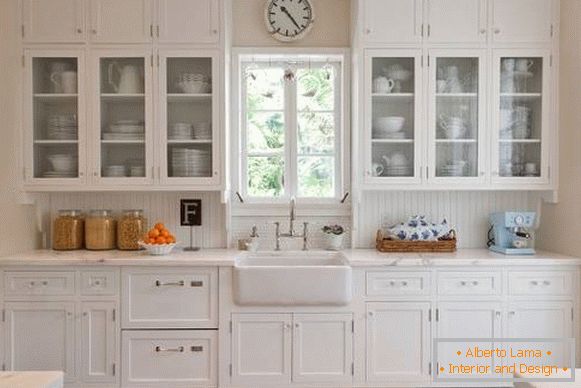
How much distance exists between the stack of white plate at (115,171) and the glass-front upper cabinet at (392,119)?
153 cm

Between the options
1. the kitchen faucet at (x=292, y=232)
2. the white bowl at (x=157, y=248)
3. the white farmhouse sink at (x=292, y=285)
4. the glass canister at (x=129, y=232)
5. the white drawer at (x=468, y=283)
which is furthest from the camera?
the kitchen faucet at (x=292, y=232)

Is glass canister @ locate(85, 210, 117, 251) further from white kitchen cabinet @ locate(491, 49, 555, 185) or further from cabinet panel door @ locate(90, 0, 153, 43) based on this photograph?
white kitchen cabinet @ locate(491, 49, 555, 185)

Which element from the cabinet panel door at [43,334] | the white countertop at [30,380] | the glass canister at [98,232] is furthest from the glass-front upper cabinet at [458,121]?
the white countertop at [30,380]

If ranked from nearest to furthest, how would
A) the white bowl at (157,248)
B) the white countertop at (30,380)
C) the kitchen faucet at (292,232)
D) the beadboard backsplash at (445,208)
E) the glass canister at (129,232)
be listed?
the white countertop at (30,380)
the white bowl at (157,248)
the glass canister at (129,232)
the kitchen faucet at (292,232)
the beadboard backsplash at (445,208)

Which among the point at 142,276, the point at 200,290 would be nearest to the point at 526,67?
the point at 200,290

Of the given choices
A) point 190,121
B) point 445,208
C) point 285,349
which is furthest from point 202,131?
point 445,208

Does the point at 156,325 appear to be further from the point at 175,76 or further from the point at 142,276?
the point at 175,76

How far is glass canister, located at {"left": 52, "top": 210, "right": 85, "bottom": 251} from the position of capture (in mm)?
3354

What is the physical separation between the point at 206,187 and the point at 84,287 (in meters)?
0.92

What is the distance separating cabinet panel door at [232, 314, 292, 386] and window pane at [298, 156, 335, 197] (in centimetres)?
100

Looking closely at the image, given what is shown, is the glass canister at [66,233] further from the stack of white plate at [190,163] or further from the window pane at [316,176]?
the window pane at [316,176]

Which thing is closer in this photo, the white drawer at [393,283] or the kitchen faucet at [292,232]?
the white drawer at [393,283]

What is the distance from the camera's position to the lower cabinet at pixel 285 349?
2969 millimetres

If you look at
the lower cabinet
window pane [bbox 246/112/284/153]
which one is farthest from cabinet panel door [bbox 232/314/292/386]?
window pane [bbox 246/112/284/153]
